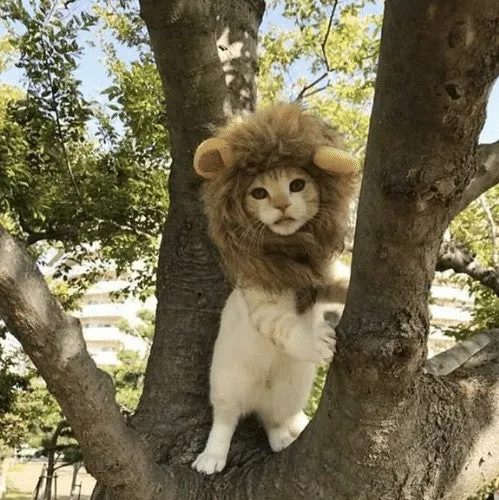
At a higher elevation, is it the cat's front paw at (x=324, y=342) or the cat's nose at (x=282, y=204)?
the cat's nose at (x=282, y=204)

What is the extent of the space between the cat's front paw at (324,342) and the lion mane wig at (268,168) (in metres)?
0.24

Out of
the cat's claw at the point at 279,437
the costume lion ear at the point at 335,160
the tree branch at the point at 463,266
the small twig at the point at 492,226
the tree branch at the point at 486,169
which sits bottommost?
the cat's claw at the point at 279,437

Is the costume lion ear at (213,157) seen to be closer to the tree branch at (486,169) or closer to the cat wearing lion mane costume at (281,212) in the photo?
the cat wearing lion mane costume at (281,212)

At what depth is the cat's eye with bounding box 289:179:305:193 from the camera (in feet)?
6.07

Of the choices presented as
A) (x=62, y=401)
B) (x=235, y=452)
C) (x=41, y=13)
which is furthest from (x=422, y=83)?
(x=41, y=13)

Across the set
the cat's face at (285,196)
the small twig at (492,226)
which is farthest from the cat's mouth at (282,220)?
the small twig at (492,226)

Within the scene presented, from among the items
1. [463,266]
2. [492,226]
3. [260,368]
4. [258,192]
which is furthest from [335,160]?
[492,226]

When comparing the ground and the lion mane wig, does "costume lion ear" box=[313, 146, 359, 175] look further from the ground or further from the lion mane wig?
the ground

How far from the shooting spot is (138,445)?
1.65m

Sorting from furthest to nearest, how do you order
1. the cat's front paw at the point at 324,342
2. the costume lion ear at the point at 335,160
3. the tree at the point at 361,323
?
the costume lion ear at the point at 335,160, the cat's front paw at the point at 324,342, the tree at the point at 361,323

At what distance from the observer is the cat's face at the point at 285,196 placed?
5.99 ft

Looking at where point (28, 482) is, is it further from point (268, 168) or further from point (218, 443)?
point (268, 168)

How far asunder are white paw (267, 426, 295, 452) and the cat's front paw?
662mm

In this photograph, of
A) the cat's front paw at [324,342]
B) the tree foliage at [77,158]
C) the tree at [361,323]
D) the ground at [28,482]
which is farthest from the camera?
the ground at [28,482]
